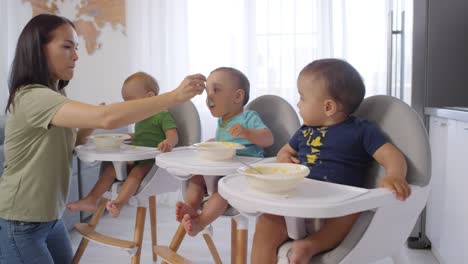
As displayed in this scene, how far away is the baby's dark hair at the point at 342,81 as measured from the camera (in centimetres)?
117

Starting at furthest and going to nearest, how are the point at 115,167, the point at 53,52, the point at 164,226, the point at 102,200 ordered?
1. the point at 164,226
2. the point at 102,200
3. the point at 115,167
4. the point at 53,52

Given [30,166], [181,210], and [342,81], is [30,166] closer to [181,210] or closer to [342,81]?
[181,210]

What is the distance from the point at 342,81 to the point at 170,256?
2.93 feet

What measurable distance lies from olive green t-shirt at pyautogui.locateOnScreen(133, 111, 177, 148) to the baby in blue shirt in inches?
10.8

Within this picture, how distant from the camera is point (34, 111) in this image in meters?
1.24

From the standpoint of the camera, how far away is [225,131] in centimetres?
163

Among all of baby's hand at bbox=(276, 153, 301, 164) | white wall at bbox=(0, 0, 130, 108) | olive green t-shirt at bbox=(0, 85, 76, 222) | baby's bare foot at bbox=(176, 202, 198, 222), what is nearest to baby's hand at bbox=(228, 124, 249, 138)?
baby's hand at bbox=(276, 153, 301, 164)

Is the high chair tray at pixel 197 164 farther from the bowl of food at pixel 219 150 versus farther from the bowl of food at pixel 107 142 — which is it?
the bowl of food at pixel 107 142

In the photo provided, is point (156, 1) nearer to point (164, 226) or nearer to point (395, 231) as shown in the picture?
point (164, 226)

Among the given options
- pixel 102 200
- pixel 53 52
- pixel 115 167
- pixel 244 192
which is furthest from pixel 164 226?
pixel 244 192

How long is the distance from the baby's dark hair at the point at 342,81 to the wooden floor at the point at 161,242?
125 centimetres

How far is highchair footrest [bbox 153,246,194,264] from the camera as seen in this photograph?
4.97 feet

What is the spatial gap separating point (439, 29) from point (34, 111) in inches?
76.7

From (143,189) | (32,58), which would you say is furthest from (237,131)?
(32,58)
